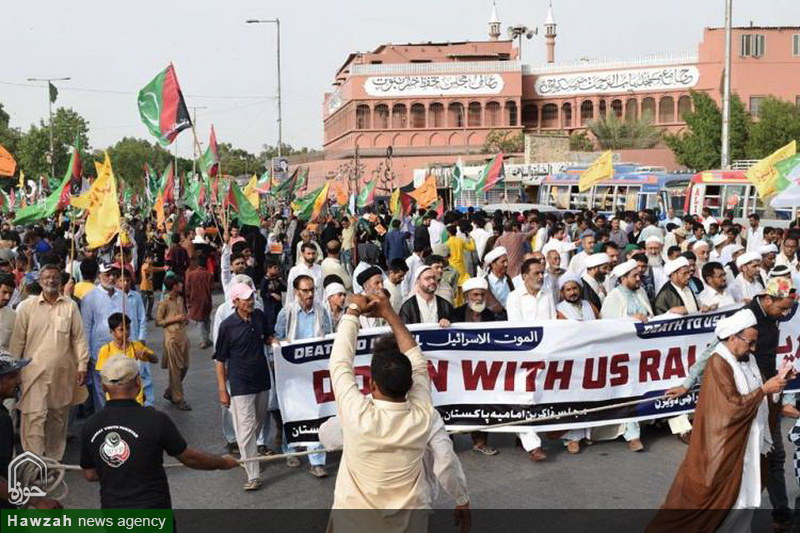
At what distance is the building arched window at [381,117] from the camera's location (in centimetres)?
6531

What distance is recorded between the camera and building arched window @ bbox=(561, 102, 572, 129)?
65.8m

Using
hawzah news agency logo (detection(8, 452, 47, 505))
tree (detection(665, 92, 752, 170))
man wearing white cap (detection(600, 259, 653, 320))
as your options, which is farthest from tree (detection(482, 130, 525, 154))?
hawzah news agency logo (detection(8, 452, 47, 505))

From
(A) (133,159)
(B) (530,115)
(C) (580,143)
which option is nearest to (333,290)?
(C) (580,143)

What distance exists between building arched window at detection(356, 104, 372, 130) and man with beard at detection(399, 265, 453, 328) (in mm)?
58553

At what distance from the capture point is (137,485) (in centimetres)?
411

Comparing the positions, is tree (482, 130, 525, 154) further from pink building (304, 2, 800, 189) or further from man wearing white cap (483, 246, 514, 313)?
man wearing white cap (483, 246, 514, 313)

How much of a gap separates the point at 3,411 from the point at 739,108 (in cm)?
4785

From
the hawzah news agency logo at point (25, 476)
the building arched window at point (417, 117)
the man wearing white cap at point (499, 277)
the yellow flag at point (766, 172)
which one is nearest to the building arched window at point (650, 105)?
the building arched window at point (417, 117)

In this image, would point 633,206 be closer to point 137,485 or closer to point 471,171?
point 471,171

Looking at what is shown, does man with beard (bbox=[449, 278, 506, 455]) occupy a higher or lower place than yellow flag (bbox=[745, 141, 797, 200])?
lower

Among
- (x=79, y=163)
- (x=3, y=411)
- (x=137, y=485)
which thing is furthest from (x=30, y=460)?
(x=79, y=163)

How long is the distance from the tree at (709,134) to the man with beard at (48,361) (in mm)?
42555

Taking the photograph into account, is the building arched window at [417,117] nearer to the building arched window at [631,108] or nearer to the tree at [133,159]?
the building arched window at [631,108]

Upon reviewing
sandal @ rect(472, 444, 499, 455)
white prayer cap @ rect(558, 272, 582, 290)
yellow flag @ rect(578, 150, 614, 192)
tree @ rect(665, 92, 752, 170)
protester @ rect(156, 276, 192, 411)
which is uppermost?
tree @ rect(665, 92, 752, 170)
